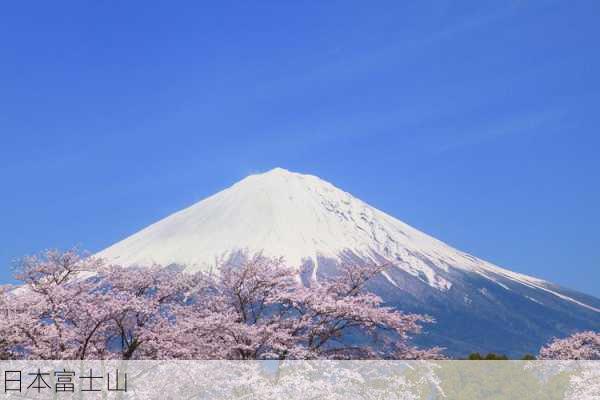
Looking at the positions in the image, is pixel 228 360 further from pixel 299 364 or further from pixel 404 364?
pixel 404 364

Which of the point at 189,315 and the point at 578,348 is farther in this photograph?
the point at 578,348

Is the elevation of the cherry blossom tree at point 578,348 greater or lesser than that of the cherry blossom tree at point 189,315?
lesser

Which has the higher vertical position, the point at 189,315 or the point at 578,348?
Result: the point at 189,315

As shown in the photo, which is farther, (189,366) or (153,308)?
(153,308)

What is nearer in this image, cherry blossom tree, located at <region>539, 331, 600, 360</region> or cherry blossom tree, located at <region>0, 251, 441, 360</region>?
cherry blossom tree, located at <region>0, 251, 441, 360</region>

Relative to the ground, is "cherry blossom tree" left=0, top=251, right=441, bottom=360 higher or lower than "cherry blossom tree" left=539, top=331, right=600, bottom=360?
higher

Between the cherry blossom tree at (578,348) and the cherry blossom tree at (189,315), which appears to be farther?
the cherry blossom tree at (578,348)

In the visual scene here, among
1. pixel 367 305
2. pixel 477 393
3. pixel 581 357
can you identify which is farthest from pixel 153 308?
pixel 477 393

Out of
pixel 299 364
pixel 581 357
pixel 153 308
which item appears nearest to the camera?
pixel 299 364

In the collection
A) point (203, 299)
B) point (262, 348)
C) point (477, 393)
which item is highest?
point (203, 299)

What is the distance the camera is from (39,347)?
718 inches

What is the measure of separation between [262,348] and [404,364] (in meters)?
3.86

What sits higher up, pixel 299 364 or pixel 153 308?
pixel 153 308

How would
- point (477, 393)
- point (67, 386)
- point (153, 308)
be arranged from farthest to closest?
point (477, 393) < point (153, 308) < point (67, 386)
